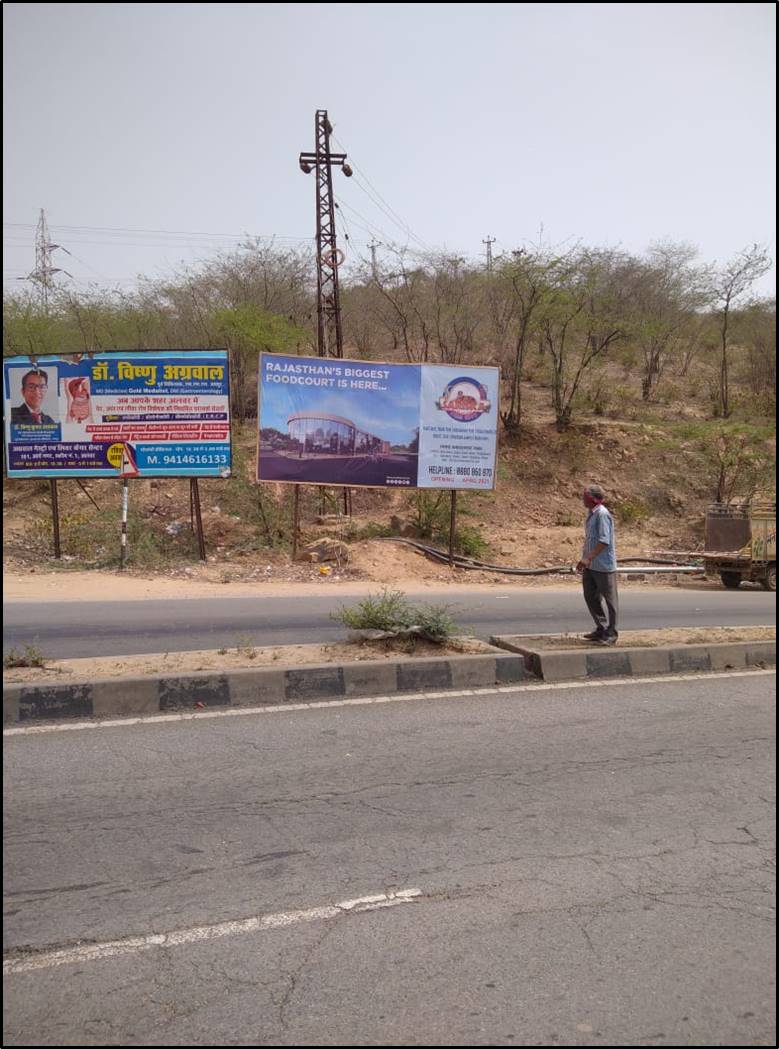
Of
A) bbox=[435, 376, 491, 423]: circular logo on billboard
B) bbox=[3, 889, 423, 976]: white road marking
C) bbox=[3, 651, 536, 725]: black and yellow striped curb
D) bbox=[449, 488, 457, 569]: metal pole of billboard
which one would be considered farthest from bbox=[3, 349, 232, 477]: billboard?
bbox=[3, 889, 423, 976]: white road marking

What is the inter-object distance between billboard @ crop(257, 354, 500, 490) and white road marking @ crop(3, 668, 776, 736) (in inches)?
343

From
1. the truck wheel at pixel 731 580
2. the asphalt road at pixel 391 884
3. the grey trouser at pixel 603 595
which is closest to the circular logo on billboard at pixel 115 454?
the grey trouser at pixel 603 595

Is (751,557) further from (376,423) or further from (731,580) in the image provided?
(376,423)

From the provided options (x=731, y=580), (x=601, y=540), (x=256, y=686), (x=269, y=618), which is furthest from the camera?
(x=731, y=580)

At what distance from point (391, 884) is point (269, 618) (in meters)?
6.71

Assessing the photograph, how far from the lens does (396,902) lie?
3.37m

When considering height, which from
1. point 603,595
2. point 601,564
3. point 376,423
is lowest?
point 603,595

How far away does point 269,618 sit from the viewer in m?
10.0

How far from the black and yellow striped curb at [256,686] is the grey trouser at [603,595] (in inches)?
43.9

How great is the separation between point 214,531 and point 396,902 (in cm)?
1512

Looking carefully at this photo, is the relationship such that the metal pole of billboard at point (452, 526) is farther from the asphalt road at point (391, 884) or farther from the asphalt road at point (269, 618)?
the asphalt road at point (391, 884)

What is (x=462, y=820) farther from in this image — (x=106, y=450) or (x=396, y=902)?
(x=106, y=450)

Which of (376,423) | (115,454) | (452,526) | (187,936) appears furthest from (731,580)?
(187,936)

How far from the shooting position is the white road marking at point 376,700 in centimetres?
552
